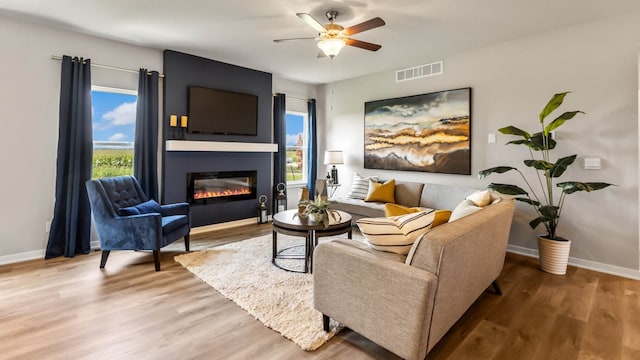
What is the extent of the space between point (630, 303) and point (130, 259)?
16.5ft

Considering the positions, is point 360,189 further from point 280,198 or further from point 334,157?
point 280,198

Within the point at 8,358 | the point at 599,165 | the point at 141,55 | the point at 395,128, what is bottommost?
the point at 8,358

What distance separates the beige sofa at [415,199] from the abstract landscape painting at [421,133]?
34 cm

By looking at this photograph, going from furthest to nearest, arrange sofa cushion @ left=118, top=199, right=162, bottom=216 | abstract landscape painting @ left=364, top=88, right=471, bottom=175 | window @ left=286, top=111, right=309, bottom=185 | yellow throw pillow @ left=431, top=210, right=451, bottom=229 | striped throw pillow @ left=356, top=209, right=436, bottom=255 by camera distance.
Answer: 1. window @ left=286, top=111, right=309, bottom=185
2. abstract landscape painting @ left=364, top=88, right=471, bottom=175
3. sofa cushion @ left=118, top=199, right=162, bottom=216
4. yellow throw pillow @ left=431, top=210, right=451, bottom=229
5. striped throw pillow @ left=356, top=209, right=436, bottom=255

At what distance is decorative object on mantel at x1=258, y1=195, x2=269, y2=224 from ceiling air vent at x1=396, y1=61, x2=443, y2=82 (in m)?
3.16

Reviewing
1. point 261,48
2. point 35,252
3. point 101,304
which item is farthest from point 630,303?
point 35,252

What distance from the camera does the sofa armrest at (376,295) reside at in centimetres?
168

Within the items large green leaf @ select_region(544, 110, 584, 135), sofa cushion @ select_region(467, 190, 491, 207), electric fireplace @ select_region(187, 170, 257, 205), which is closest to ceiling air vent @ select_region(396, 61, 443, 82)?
large green leaf @ select_region(544, 110, 584, 135)

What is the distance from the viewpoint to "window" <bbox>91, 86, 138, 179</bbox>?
164 inches

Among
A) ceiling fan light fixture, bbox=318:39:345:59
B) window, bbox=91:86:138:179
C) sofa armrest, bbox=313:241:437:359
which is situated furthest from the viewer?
window, bbox=91:86:138:179

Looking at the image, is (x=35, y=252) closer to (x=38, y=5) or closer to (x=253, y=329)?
(x=38, y=5)

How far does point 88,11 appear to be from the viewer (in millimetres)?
3316

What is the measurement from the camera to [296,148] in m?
6.63

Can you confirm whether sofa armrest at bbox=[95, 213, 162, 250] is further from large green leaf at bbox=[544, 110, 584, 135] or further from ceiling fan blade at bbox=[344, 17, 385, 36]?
large green leaf at bbox=[544, 110, 584, 135]
